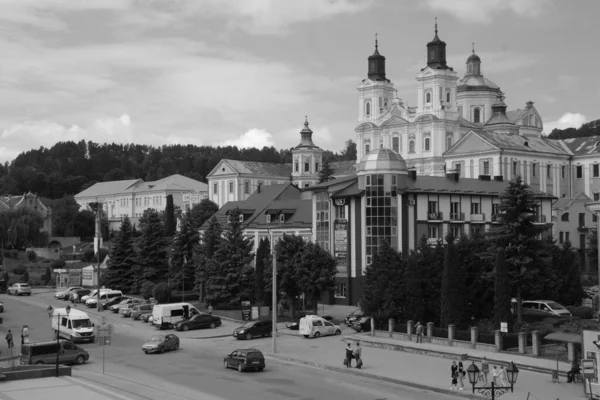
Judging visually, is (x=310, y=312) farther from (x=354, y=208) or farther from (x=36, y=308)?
(x=36, y=308)

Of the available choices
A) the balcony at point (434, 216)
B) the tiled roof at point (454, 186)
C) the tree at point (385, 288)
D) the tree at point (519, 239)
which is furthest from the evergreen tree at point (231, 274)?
the tree at point (519, 239)

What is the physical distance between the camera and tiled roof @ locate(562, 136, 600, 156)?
368 ft

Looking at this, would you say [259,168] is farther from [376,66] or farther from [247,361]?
[247,361]

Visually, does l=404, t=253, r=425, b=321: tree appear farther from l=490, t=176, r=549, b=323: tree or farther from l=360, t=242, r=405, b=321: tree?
l=490, t=176, r=549, b=323: tree

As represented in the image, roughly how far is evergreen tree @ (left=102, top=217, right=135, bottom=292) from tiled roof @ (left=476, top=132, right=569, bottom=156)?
47.5 m

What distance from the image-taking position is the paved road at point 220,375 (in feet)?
109

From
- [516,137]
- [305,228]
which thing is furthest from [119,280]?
[516,137]

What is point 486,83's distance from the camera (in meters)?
133

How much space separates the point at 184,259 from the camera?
79500 millimetres

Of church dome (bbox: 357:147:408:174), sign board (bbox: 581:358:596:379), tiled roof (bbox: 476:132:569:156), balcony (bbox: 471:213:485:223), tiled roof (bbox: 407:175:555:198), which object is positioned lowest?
sign board (bbox: 581:358:596:379)

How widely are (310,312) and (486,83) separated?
82.4 m

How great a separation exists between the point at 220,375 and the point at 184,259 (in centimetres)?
4237

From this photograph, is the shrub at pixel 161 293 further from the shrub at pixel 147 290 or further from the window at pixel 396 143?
the window at pixel 396 143

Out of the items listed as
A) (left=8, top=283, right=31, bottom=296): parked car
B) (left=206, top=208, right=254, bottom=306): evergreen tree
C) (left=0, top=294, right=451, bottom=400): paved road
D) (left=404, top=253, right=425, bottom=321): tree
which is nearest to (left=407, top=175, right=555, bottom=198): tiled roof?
(left=206, top=208, right=254, bottom=306): evergreen tree
